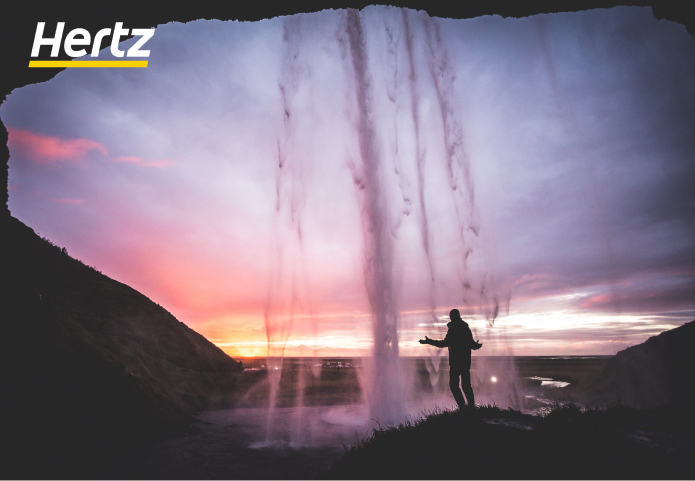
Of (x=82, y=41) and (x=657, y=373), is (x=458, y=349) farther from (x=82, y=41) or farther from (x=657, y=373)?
(x=657, y=373)

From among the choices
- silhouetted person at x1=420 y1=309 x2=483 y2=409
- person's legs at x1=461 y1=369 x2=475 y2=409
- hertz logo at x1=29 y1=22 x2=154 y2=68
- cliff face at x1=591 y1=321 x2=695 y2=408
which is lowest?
cliff face at x1=591 y1=321 x2=695 y2=408

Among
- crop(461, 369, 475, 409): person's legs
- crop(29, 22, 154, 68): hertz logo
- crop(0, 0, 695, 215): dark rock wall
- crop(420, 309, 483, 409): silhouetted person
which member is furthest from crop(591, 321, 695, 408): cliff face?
crop(29, 22, 154, 68): hertz logo

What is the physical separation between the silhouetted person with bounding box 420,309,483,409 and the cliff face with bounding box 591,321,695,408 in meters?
16.3

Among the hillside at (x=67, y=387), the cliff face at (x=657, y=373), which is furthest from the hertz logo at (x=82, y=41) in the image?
the cliff face at (x=657, y=373)

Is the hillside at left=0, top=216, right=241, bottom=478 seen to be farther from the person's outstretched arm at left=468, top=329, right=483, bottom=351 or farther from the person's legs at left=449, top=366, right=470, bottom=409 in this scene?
the person's outstretched arm at left=468, top=329, right=483, bottom=351

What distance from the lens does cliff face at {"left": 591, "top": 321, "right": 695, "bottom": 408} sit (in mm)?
18828

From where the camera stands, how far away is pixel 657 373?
20.3 metres

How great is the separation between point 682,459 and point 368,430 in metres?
12.0

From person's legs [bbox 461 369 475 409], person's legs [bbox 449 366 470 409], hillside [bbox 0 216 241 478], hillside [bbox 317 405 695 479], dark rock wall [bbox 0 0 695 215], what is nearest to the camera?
hillside [bbox 317 405 695 479]

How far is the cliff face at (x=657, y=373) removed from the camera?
741 inches

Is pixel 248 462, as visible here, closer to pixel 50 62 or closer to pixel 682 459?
pixel 682 459

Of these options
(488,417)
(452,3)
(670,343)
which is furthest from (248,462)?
(670,343)

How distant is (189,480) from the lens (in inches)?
375

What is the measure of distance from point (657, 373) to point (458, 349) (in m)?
23.1
